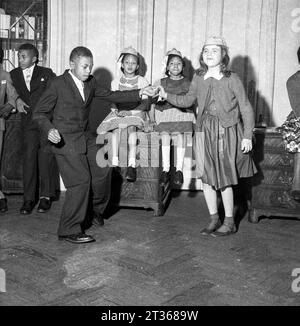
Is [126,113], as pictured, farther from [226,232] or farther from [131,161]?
[226,232]

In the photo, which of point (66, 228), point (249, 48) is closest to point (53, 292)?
point (66, 228)

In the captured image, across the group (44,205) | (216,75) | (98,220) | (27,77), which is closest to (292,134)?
(216,75)

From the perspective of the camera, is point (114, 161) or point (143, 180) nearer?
point (114, 161)

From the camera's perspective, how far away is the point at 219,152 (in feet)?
13.1

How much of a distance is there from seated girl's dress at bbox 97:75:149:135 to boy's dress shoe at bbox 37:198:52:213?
36.0 inches

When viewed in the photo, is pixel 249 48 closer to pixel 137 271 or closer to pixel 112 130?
pixel 112 130

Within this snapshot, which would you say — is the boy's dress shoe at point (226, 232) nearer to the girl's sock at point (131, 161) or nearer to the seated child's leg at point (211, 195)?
the seated child's leg at point (211, 195)

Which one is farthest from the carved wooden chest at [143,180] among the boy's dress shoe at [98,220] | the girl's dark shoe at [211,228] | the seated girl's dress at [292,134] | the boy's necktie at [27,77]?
the seated girl's dress at [292,134]

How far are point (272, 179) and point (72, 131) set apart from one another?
1.99m

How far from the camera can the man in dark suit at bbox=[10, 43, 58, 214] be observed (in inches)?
192

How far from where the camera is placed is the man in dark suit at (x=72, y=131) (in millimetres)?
3832

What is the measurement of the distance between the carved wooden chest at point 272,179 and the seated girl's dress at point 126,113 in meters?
1.23

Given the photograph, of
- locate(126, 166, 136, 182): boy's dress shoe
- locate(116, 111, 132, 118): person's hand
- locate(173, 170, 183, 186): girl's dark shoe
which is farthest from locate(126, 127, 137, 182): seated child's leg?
locate(173, 170, 183, 186): girl's dark shoe

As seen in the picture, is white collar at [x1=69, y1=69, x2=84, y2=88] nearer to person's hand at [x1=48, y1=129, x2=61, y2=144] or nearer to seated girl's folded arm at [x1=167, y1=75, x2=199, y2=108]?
person's hand at [x1=48, y1=129, x2=61, y2=144]
